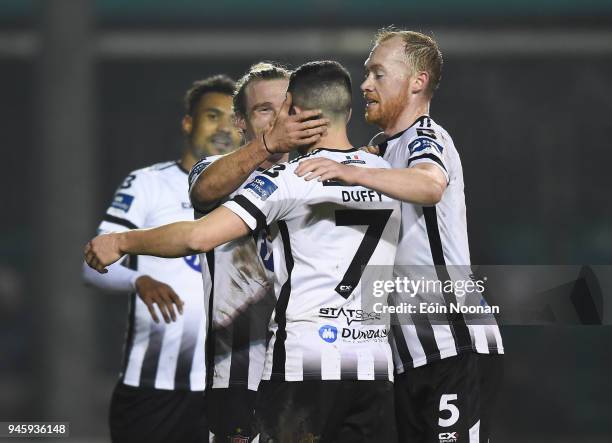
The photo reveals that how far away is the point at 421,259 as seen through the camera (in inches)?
157

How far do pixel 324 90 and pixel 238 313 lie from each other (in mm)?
1138

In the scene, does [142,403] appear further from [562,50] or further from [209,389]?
[562,50]

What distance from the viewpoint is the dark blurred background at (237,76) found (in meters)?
11.1

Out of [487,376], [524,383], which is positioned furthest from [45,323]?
[487,376]

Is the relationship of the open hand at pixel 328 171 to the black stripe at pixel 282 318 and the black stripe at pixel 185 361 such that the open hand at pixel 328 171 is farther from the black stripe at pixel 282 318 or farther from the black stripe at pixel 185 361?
the black stripe at pixel 185 361

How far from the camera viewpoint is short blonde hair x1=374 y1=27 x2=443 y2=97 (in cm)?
419

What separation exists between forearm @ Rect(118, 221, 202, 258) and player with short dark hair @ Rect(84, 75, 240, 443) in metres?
1.61

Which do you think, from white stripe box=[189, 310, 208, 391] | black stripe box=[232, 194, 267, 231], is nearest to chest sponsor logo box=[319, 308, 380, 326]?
black stripe box=[232, 194, 267, 231]

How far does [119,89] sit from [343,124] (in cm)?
970

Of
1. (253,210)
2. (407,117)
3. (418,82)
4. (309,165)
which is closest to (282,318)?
(253,210)

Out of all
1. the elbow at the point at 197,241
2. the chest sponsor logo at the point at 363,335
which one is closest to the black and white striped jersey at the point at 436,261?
the chest sponsor logo at the point at 363,335

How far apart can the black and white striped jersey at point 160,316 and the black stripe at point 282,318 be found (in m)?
1.87

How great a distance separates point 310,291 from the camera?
3496mm

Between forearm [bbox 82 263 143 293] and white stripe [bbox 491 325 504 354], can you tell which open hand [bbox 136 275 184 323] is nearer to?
forearm [bbox 82 263 143 293]
